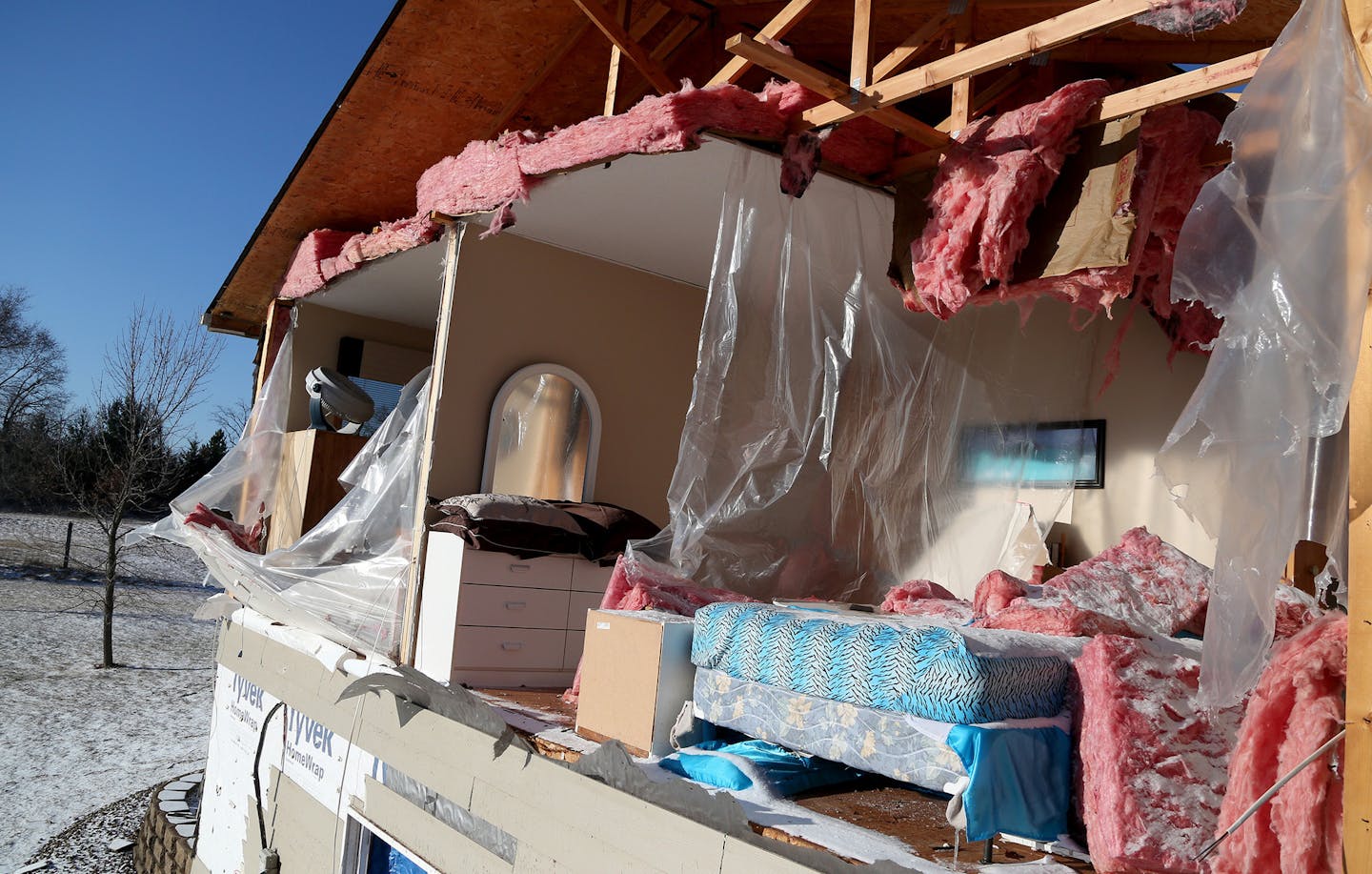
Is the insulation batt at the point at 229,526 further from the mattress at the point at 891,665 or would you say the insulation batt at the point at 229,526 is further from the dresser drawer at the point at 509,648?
the mattress at the point at 891,665

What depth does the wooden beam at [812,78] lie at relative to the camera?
2.84 meters

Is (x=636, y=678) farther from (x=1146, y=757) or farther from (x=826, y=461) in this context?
(x=1146, y=757)

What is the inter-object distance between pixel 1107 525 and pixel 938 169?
2474 millimetres

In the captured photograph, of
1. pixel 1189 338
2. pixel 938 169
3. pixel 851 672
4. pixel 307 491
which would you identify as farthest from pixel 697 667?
pixel 307 491

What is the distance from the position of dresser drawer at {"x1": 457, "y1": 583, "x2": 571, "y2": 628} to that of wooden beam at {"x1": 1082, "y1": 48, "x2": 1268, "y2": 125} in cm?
313

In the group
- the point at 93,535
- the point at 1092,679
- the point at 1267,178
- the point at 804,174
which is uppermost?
the point at 804,174

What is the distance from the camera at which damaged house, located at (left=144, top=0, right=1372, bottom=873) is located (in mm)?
1855

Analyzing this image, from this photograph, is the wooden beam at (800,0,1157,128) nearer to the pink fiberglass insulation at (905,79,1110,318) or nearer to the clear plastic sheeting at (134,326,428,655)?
the pink fiberglass insulation at (905,79,1110,318)

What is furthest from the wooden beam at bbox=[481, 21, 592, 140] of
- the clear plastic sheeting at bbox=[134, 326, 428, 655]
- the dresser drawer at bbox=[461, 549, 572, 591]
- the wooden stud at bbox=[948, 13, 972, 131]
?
the dresser drawer at bbox=[461, 549, 572, 591]

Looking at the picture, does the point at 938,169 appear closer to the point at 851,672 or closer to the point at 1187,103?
the point at 1187,103

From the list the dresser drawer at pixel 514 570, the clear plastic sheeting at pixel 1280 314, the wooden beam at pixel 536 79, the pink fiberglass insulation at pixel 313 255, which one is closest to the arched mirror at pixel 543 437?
the dresser drawer at pixel 514 570

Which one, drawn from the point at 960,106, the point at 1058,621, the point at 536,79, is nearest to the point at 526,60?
the point at 536,79

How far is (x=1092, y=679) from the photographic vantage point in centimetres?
241

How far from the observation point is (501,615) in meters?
4.57
